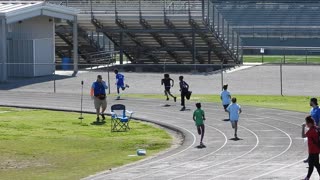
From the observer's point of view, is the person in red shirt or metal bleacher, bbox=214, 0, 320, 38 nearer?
the person in red shirt

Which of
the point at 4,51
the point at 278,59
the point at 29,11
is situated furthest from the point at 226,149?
the point at 278,59

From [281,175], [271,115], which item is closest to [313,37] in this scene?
[271,115]

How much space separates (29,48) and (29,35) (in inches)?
47.6

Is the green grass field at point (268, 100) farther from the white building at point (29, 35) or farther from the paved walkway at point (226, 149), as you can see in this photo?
the white building at point (29, 35)

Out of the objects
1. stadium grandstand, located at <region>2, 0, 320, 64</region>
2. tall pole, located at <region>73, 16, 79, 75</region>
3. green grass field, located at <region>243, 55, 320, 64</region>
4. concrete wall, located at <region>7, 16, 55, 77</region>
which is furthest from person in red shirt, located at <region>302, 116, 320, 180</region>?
green grass field, located at <region>243, 55, 320, 64</region>

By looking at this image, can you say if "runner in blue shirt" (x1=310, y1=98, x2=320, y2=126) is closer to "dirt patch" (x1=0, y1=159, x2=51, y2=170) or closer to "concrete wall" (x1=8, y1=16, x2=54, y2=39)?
"dirt patch" (x1=0, y1=159, x2=51, y2=170)

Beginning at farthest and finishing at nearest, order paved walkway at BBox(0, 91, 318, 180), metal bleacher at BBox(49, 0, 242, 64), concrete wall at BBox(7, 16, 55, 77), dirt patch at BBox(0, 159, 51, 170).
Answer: metal bleacher at BBox(49, 0, 242, 64), concrete wall at BBox(7, 16, 55, 77), dirt patch at BBox(0, 159, 51, 170), paved walkway at BBox(0, 91, 318, 180)

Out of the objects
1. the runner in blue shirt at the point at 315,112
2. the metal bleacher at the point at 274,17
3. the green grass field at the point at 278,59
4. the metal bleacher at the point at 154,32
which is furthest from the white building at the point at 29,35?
the metal bleacher at the point at 274,17

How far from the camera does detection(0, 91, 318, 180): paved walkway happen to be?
2544 cm

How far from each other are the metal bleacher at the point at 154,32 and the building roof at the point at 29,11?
4539 millimetres

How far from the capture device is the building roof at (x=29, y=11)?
58344mm

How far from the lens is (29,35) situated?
6256 cm

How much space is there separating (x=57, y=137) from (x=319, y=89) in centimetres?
2300

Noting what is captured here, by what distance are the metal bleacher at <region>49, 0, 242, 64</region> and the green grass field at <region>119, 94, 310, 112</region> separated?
50.4 feet
